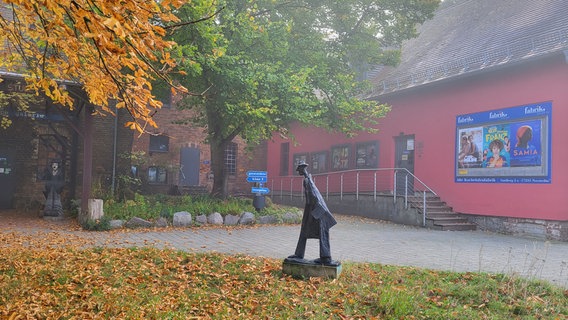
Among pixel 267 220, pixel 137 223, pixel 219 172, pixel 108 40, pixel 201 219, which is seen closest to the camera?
pixel 108 40

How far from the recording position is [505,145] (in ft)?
43.4

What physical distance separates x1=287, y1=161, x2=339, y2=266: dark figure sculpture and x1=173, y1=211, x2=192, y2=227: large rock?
668cm

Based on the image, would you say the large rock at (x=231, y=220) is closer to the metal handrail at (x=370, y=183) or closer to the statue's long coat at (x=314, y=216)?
the metal handrail at (x=370, y=183)

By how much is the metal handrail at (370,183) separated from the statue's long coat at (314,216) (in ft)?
29.6

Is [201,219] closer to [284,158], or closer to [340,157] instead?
[340,157]

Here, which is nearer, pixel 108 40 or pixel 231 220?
pixel 108 40

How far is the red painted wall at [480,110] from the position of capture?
12.1 m

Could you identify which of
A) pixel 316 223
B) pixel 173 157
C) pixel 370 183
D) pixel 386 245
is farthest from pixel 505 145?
pixel 173 157

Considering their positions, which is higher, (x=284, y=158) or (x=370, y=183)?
(x=284, y=158)

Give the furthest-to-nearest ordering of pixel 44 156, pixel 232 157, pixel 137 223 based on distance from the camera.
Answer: pixel 232 157, pixel 44 156, pixel 137 223

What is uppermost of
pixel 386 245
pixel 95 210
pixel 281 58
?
pixel 281 58

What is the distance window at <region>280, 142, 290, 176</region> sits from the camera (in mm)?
24906

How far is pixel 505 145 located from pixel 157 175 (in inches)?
586

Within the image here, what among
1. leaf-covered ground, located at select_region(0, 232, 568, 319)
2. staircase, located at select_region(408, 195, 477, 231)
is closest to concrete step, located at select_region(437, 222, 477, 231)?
staircase, located at select_region(408, 195, 477, 231)
